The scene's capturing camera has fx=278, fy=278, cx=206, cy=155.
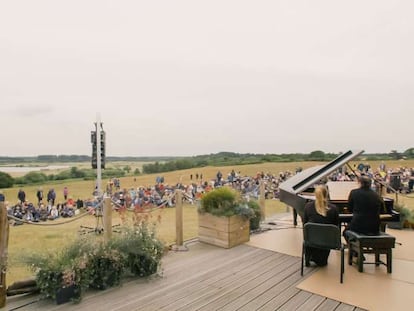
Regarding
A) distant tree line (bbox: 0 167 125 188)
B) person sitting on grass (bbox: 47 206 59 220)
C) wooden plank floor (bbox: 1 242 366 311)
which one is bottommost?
person sitting on grass (bbox: 47 206 59 220)

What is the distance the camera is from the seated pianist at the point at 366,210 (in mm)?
3871

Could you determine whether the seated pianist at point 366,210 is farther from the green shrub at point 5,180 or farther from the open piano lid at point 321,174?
the green shrub at point 5,180

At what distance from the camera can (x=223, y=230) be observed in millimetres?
5066

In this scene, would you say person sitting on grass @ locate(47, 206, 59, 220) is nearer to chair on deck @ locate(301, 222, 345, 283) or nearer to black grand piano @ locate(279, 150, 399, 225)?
black grand piano @ locate(279, 150, 399, 225)

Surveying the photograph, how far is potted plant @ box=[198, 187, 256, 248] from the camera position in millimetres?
5031

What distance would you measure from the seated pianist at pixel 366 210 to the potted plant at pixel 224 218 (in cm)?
185

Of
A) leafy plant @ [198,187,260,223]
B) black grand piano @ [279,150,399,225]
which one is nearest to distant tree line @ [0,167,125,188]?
leafy plant @ [198,187,260,223]

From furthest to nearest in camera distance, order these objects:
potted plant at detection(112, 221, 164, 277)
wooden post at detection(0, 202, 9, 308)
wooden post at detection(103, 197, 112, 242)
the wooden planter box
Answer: the wooden planter box → wooden post at detection(103, 197, 112, 242) → potted plant at detection(112, 221, 164, 277) → wooden post at detection(0, 202, 9, 308)

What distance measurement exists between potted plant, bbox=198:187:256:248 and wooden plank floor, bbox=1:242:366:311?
22.8 inches

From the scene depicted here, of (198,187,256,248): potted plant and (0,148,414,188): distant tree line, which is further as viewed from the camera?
(0,148,414,188): distant tree line

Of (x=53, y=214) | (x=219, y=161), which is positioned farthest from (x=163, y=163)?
(x=53, y=214)

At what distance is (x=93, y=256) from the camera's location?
329 centimetres

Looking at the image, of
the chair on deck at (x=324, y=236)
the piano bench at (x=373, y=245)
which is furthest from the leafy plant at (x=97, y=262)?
the piano bench at (x=373, y=245)

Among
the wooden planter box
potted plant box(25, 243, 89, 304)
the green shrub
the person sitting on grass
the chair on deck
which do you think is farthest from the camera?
the green shrub
